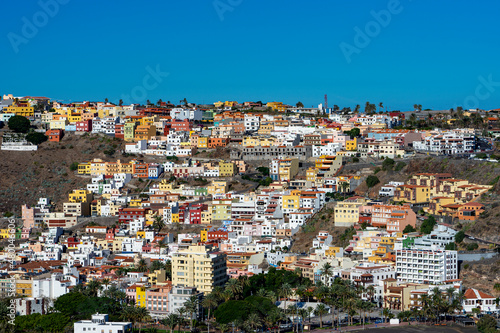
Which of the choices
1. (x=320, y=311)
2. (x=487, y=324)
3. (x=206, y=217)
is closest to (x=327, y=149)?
(x=206, y=217)

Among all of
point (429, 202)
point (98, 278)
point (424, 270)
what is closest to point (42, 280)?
point (98, 278)

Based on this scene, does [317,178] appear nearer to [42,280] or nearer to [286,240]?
[286,240]

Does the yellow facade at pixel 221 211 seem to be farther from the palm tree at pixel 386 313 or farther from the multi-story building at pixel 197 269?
the palm tree at pixel 386 313

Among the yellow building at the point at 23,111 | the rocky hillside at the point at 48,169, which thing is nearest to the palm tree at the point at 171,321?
the rocky hillside at the point at 48,169

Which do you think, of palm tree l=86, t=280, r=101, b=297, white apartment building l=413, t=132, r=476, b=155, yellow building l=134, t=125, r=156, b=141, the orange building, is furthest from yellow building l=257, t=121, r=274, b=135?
palm tree l=86, t=280, r=101, b=297

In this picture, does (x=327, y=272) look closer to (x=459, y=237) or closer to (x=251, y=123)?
(x=459, y=237)
